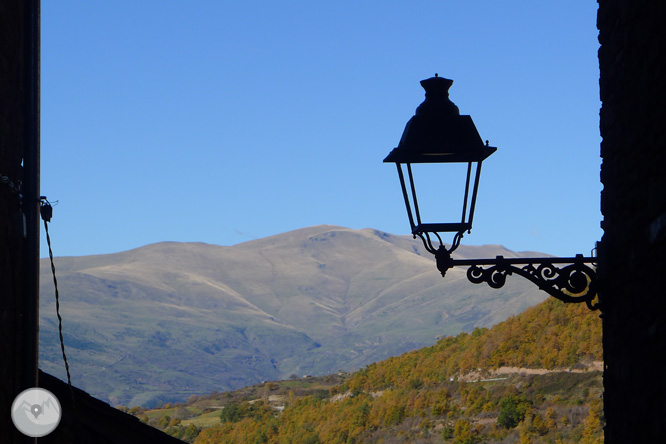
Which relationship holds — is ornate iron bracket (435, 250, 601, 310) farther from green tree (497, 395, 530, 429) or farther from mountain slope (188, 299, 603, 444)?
green tree (497, 395, 530, 429)

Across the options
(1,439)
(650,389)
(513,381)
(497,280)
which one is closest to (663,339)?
(650,389)

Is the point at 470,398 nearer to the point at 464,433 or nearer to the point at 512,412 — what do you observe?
the point at 464,433

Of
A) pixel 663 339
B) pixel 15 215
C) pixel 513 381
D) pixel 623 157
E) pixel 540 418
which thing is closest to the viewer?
pixel 663 339

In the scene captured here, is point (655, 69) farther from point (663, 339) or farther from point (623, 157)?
point (663, 339)

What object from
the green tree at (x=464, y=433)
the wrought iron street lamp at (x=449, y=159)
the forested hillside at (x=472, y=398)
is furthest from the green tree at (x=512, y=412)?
the wrought iron street lamp at (x=449, y=159)

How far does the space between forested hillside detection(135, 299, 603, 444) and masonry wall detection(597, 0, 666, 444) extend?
2424cm

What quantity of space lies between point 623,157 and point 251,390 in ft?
216

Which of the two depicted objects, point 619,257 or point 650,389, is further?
point 619,257

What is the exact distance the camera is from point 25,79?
6199 millimetres

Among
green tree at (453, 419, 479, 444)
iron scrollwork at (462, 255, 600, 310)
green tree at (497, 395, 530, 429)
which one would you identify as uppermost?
iron scrollwork at (462, 255, 600, 310)

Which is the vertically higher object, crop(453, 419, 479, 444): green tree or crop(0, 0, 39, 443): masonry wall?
crop(0, 0, 39, 443): masonry wall

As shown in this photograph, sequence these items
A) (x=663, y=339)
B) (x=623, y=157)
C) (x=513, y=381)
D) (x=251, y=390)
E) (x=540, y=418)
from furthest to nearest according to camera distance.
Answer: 1. (x=251, y=390)
2. (x=513, y=381)
3. (x=540, y=418)
4. (x=623, y=157)
5. (x=663, y=339)

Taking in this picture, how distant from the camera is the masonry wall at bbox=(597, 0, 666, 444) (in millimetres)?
4336

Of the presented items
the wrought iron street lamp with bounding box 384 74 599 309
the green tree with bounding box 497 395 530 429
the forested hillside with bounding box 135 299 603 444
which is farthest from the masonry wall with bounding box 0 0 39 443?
the green tree with bounding box 497 395 530 429
